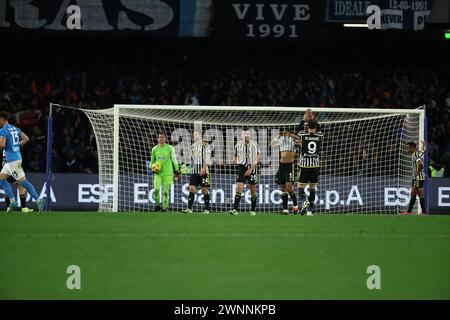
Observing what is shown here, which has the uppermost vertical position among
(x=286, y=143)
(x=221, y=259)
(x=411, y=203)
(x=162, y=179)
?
(x=286, y=143)

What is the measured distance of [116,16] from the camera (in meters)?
24.4

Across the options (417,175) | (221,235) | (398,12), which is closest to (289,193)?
(417,175)

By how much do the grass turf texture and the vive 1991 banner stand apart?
35.2ft

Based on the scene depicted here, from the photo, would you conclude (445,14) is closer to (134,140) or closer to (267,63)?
(267,63)

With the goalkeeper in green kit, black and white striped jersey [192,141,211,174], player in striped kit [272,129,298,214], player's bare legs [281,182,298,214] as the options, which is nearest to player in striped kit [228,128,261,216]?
player in striped kit [272,129,298,214]

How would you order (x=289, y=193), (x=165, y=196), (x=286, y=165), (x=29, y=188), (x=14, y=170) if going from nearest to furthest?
(x=29, y=188), (x=14, y=170), (x=289, y=193), (x=286, y=165), (x=165, y=196)

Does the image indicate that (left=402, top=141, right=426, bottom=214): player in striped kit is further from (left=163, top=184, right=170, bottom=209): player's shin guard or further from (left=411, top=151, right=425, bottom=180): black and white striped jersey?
(left=163, top=184, right=170, bottom=209): player's shin guard

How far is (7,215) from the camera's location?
1644 cm

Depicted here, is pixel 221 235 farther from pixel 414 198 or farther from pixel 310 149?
pixel 414 198

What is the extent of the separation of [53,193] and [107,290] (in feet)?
50.7

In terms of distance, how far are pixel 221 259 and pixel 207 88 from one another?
18.5 metres

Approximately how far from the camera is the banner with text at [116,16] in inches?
941

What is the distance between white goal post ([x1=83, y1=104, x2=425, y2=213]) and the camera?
71.2 ft

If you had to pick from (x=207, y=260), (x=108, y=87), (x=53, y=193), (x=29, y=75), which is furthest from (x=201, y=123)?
(x=207, y=260)
